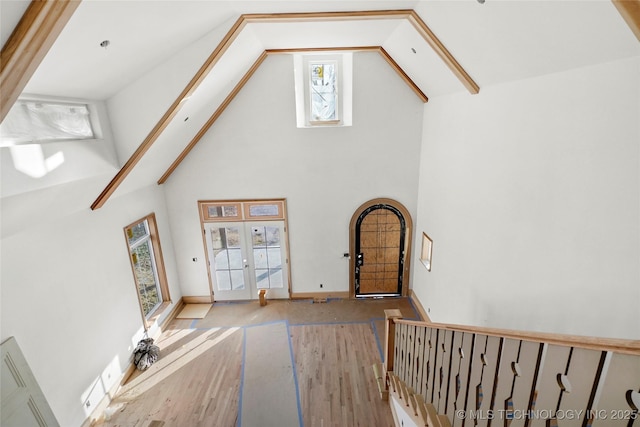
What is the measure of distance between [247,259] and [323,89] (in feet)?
12.5

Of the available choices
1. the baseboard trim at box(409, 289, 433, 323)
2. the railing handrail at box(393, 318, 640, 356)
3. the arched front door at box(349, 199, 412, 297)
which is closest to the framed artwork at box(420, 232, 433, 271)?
the arched front door at box(349, 199, 412, 297)

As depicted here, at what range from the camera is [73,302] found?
3.86 metres

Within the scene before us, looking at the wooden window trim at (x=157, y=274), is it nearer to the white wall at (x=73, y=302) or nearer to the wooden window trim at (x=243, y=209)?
the white wall at (x=73, y=302)

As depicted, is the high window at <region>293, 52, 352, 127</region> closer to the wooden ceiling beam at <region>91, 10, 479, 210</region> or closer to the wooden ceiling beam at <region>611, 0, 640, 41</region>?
the wooden ceiling beam at <region>91, 10, 479, 210</region>

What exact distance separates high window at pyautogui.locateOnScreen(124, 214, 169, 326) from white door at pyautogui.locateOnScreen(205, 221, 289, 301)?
98 centimetres

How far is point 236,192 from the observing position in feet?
20.6

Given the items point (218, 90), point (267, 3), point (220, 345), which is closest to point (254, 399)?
point (220, 345)

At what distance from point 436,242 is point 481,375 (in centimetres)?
368

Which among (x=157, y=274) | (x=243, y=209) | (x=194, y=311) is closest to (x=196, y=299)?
(x=194, y=311)

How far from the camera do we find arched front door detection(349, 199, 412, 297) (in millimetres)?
6426

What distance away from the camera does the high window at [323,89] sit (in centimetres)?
561

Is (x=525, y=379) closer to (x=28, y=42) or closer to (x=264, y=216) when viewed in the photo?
(x=28, y=42)

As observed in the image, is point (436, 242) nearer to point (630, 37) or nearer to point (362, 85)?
point (362, 85)

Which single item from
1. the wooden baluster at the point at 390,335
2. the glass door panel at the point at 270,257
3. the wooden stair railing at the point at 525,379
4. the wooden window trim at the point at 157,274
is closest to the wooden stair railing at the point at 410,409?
the wooden stair railing at the point at 525,379
